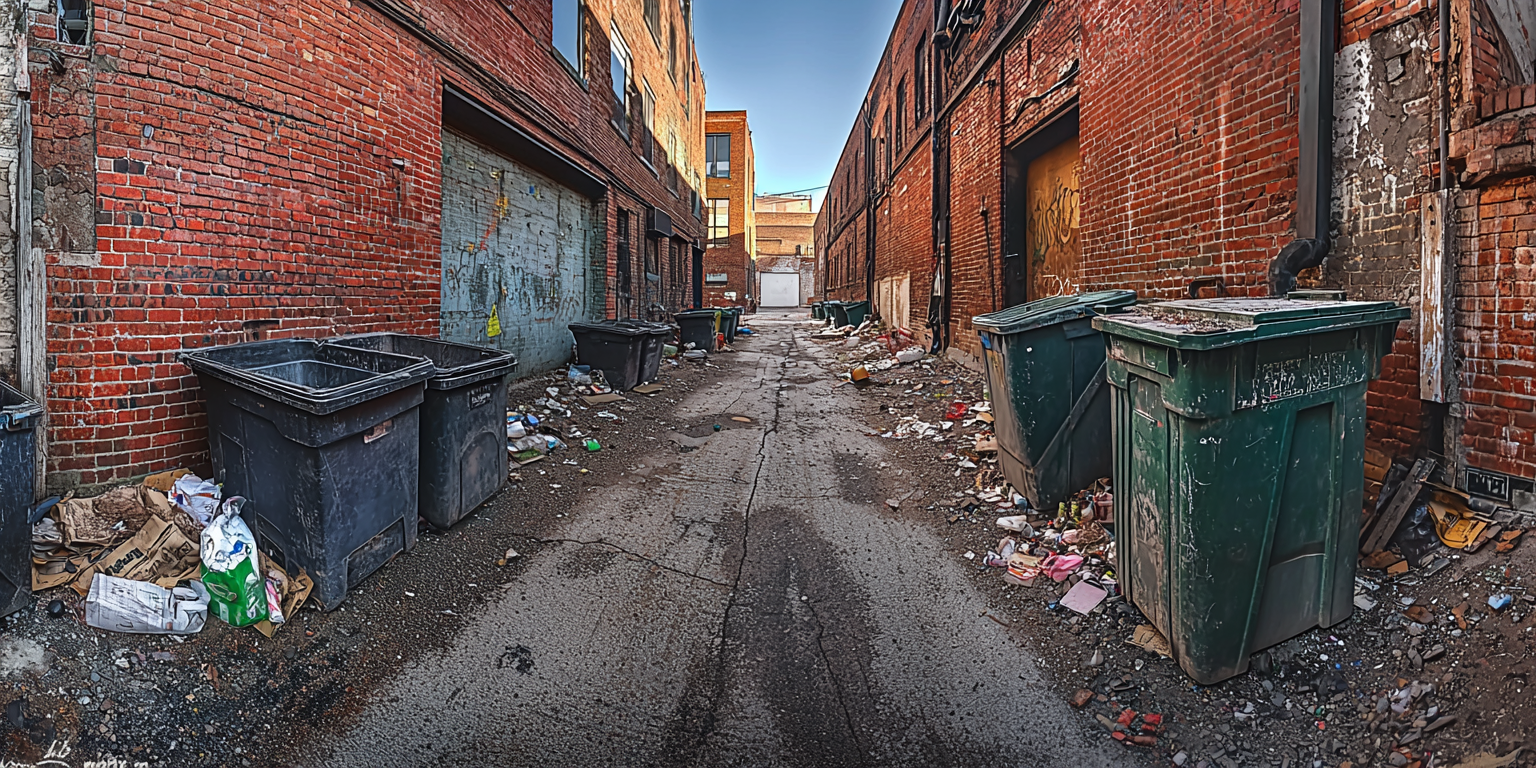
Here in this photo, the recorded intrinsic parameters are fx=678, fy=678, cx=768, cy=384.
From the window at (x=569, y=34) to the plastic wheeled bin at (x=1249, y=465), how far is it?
8.40 metres

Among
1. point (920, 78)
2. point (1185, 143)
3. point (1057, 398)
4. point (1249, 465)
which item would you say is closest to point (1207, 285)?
point (1185, 143)

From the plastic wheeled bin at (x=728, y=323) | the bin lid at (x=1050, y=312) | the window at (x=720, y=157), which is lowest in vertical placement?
the bin lid at (x=1050, y=312)

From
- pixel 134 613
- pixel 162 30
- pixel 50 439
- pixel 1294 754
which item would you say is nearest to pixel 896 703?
pixel 1294 754

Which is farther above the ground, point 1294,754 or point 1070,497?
point 1070,497

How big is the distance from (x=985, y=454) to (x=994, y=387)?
93 centimetres

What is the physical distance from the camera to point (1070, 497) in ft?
13.2

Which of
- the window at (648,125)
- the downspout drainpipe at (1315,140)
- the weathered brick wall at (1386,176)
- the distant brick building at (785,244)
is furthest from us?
the distant brick building at (785,244)

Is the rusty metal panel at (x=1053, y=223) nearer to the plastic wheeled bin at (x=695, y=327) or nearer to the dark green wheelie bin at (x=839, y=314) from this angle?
the plastic wheeled bin at (x=695, y=327)

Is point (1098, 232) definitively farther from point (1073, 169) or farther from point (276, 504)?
point (276, 504)

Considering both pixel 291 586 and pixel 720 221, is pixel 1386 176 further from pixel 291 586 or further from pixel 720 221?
pixel 720 221

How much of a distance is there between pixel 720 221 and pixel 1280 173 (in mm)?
28528

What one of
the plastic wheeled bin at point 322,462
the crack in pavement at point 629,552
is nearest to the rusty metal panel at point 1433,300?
the crack in pavement at point 629,552

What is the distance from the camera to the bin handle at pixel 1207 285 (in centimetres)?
438

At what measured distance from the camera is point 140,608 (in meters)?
2.70
